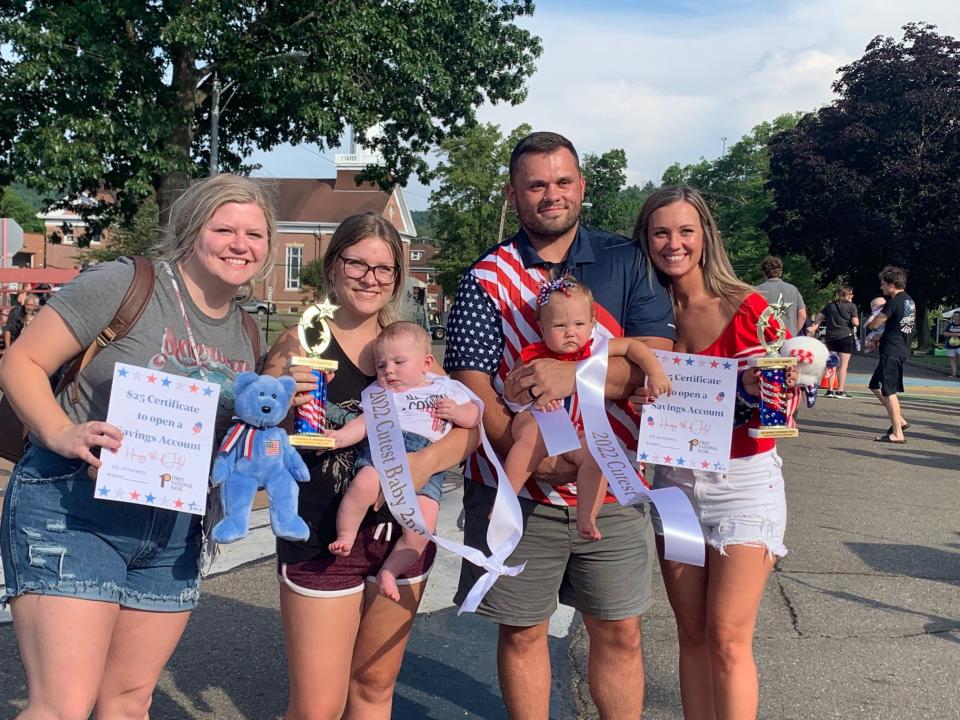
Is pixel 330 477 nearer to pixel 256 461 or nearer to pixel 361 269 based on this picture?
pixel 256 461

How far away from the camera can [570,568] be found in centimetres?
332

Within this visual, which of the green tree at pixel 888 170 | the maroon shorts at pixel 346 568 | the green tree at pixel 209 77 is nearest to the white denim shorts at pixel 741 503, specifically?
the maroon shorts at pixel 346 568

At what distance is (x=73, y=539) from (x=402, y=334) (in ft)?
3.66

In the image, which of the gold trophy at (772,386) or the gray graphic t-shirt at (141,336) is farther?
the gold trophy at (772,386)

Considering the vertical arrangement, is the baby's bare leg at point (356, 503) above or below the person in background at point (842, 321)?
below

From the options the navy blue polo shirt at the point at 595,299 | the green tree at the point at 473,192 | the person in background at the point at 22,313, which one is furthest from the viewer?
the green tree at the point at 473,192

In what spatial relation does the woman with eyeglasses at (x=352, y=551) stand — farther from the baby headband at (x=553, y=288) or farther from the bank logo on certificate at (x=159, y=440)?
the baby headband at (x=553, y=288)

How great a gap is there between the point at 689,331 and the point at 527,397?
0.67m

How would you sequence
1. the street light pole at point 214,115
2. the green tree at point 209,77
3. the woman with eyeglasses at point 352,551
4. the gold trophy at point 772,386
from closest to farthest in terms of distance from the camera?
1. the woman with eyeglasses at point 352,551
2. the gold trophy at point 772,386
3. the green tree at point 209,77
4. the street light pole at point 214,115

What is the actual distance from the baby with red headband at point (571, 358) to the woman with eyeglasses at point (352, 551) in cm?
18

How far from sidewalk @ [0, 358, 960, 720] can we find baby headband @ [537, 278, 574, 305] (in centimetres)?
192

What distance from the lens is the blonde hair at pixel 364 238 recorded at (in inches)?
122

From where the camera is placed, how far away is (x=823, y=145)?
4366 cm

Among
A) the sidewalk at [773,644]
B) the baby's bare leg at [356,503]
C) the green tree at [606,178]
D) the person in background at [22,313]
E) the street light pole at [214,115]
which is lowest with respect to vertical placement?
the sidewalk at [773,644]
